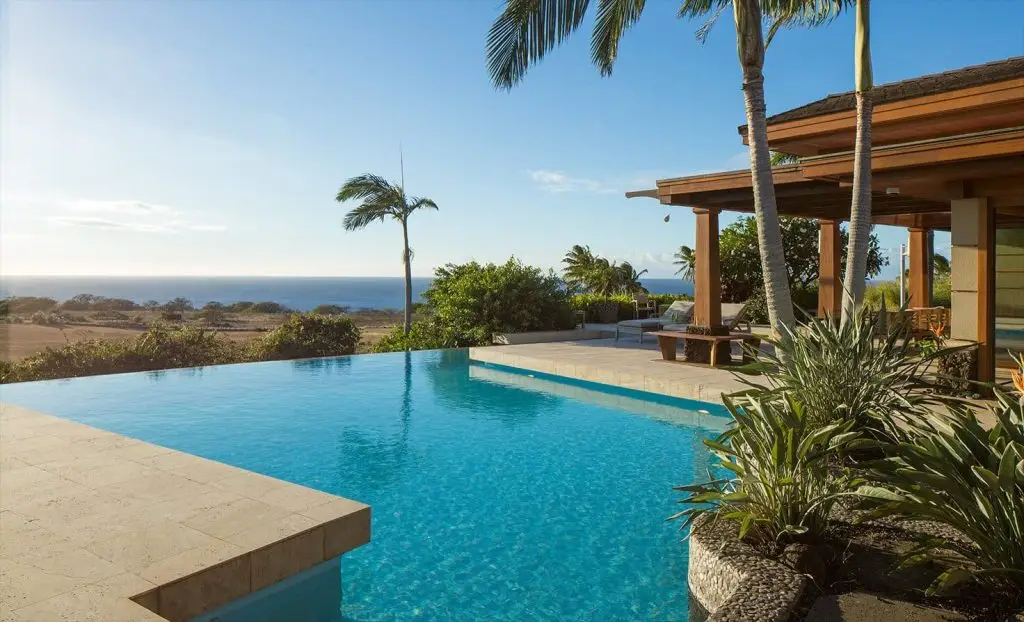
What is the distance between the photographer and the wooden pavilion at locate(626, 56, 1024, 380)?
23.6ft

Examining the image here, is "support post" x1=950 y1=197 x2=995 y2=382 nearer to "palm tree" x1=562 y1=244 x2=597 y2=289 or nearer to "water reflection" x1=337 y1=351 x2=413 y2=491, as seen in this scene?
"water reflection" x1=337 y1=351 x2=413 y2=491

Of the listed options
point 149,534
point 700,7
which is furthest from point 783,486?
point 700,7

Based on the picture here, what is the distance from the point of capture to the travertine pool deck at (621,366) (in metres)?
9.48

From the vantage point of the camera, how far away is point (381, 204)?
68.2ft

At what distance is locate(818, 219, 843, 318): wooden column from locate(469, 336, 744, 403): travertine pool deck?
338 cm

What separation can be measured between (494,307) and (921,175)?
10368 mm

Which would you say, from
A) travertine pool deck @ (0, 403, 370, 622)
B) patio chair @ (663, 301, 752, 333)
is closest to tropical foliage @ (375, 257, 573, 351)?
patio chair @ (663, 301, 752, 333)

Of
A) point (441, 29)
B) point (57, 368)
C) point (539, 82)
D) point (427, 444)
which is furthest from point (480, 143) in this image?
point (427, 444)

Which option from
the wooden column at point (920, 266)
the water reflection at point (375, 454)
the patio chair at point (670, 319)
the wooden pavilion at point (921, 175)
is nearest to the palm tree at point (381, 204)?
the patio chair at point (670, 319)

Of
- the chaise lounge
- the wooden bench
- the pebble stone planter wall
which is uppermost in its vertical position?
the chaise lounge

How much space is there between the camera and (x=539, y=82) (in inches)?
668

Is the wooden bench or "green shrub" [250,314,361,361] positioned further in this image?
"green shrub" [250,314,361,361]

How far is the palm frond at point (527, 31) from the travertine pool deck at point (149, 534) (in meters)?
6.01

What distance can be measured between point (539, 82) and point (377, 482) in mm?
13252
